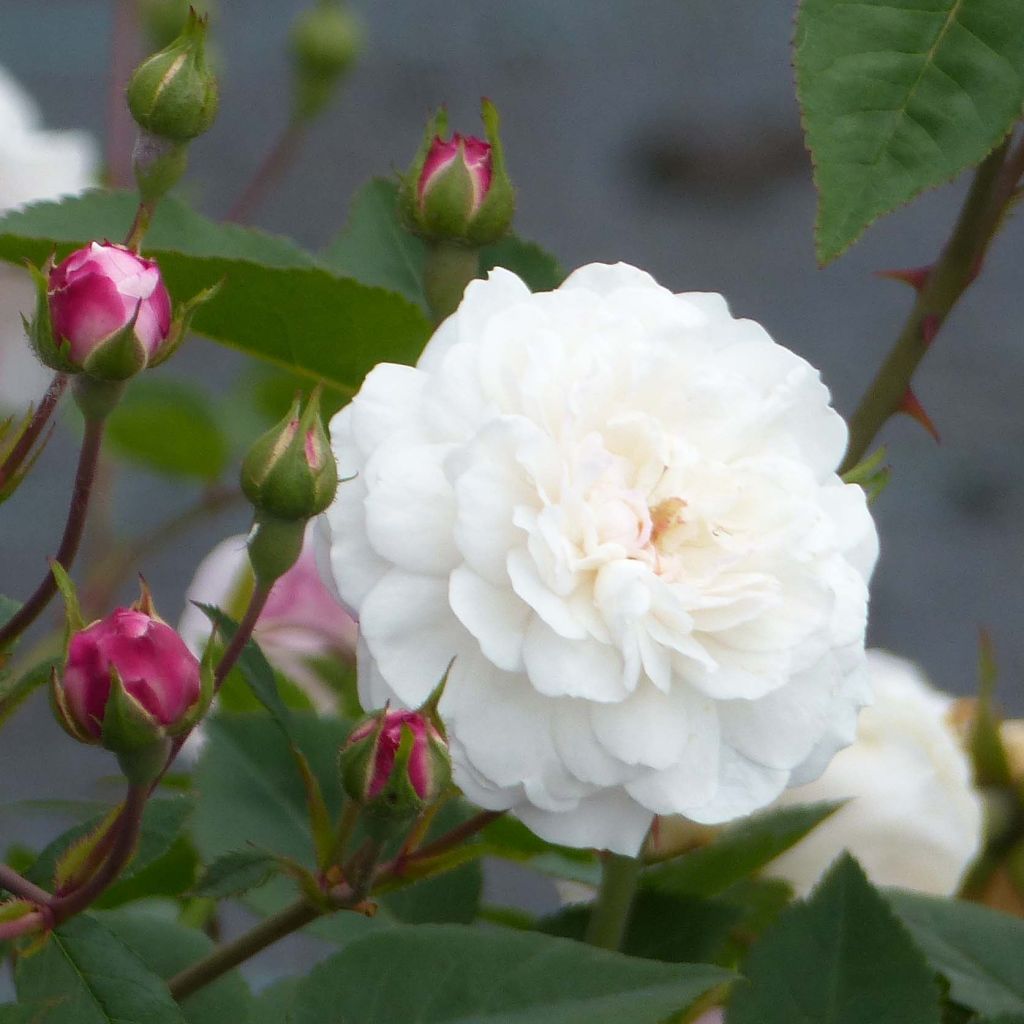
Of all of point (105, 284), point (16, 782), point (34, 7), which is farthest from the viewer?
point (34, 7)

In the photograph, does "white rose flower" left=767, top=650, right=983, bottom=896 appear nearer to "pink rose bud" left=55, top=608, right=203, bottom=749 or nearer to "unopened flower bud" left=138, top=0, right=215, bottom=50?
"pink rose bud" left=55, top=608, right=203, bottom=749

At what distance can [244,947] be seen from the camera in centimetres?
36

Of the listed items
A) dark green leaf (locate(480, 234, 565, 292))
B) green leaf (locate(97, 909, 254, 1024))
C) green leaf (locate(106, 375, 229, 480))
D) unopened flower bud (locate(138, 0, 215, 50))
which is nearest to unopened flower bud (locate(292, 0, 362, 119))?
unopened flower bud (locate(138, 0, 215, 50))

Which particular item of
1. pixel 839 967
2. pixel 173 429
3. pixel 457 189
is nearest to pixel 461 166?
pixel 457 189

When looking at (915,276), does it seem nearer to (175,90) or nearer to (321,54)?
(175,90)

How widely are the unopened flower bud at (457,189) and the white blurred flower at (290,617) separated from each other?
182 mm

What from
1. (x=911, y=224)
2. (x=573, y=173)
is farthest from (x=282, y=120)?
(x=911, y=224)

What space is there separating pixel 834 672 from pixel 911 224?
2.25 meters

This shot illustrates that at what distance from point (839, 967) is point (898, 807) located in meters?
0.14

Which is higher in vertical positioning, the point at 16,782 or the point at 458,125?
the point at 458,125

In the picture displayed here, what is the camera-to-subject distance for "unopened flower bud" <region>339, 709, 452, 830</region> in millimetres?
318

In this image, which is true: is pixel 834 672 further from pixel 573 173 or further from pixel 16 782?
pixel 573 173

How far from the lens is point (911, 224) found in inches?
97.3

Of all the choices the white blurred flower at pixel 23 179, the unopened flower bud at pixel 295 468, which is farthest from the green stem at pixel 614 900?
the white blurred flower at pixel 23 179
